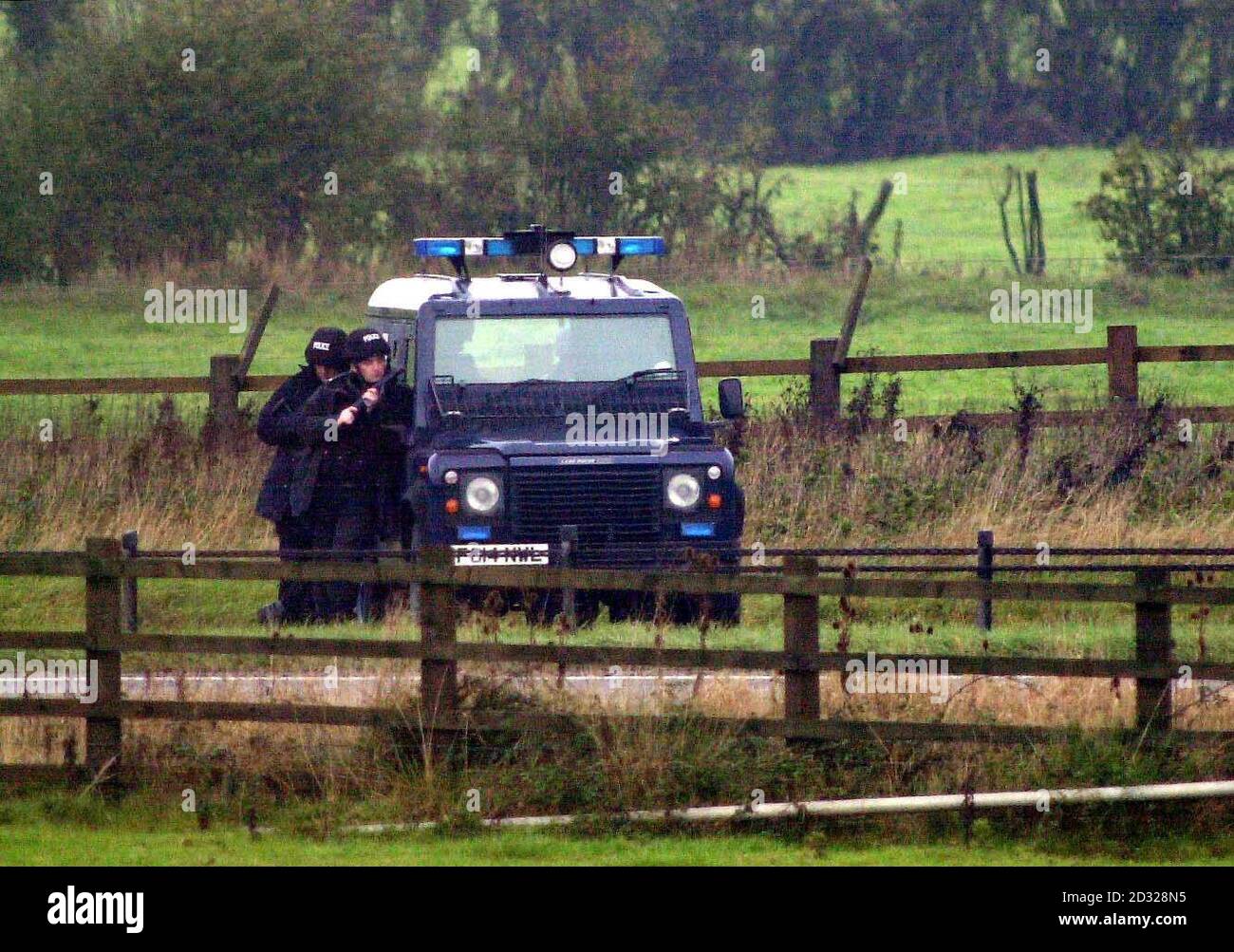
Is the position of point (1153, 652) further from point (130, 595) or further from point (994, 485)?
point (994, 485)

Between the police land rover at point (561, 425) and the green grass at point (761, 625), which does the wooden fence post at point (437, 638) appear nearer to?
the green grass at point (761, 625)

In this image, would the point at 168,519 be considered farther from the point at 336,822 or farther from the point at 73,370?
the point at 73,370

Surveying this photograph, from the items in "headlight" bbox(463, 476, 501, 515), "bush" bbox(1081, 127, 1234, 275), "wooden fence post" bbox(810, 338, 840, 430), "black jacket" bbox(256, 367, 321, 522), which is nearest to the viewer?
"headlight" bbox(463, 476, 501, 515)

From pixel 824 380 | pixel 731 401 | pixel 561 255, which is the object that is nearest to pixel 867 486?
pixel 824 380

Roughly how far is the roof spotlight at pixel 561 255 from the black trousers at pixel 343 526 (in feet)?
6.01

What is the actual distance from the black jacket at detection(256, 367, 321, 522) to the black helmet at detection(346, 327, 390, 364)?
422 millimetres

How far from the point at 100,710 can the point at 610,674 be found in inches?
99.9

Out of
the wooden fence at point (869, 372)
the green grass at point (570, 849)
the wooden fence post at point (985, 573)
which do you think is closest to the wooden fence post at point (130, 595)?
the green grass at point (570, 849)

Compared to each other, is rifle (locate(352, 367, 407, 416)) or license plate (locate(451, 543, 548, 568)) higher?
rifle (locate(352, 367, 407, 416))

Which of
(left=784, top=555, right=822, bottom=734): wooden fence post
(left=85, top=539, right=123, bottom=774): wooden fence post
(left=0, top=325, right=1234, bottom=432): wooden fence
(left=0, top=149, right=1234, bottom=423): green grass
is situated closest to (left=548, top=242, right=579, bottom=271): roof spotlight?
(left=0, top=325, right=1234, bottom=432): wooden fence

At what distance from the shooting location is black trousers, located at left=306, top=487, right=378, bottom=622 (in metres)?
12.9

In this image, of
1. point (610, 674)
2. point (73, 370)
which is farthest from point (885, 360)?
point (73, 370)

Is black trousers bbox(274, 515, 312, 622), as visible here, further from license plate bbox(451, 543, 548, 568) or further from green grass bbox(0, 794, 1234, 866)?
green grass bbox(0, 794, 1234, 866)

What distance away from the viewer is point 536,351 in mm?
12953
